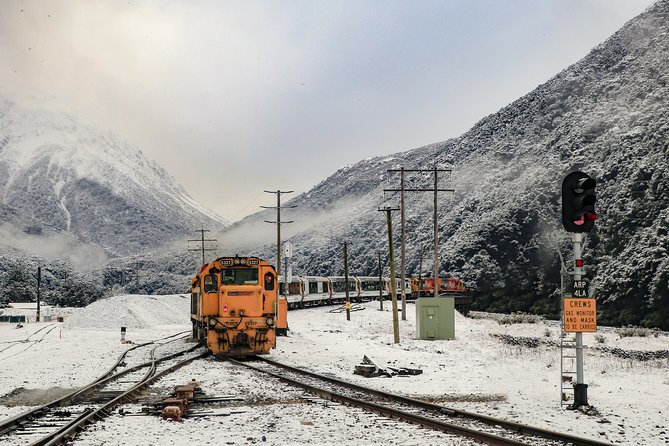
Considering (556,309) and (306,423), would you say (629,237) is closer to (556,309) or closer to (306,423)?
(556,309)

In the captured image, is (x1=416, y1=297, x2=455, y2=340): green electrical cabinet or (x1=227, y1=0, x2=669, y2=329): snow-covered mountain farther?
(x1=227, y1=0, x2=669, y2=329): snow-covered mountain

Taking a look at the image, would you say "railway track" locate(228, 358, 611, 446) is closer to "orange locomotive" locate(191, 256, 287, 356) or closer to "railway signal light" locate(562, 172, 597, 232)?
"railway signal light" locate(562, 172, 597, 232)

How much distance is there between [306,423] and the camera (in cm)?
1124

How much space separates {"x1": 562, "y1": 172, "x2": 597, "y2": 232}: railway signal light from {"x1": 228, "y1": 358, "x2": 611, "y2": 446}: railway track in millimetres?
3953

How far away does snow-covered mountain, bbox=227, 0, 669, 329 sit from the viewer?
7081 centimetres

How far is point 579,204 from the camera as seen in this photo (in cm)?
1283

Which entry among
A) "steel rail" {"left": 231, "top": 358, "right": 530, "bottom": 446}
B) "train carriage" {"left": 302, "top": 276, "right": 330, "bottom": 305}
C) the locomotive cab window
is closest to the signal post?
"steel rail" {"left": 231, "top": 358, "right": 530, "bottom": 446}

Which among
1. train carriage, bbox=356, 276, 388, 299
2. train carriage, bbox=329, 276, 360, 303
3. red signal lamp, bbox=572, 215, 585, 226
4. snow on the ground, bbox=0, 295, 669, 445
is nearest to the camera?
snow on the ground, bbox=0, 295, 669, 445

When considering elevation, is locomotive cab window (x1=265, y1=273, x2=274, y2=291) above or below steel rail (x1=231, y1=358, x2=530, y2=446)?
above

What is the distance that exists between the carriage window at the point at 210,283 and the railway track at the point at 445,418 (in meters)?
6.82

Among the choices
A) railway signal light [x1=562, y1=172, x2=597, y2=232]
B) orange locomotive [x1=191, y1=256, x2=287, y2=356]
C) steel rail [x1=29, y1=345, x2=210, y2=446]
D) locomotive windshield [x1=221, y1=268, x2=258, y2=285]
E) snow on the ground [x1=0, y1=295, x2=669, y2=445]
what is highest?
railway signal light [x1=562, y1=172, x2=597, y2=232]

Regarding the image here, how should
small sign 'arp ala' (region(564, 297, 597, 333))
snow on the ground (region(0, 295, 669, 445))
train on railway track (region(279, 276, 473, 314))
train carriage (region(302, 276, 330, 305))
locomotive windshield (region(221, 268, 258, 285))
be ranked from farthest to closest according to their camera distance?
train carriage (region(302, 276, 330, 305))
train on railway track (region(279, 276, 473, 314))
locomotive windshield (region(221, 268, 258, 285))
small sign 'arp ala' (region(564, 297, 597, 333))
snow on the ground (region(0, 295, 669, 445))

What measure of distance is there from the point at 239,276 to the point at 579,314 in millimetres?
12713

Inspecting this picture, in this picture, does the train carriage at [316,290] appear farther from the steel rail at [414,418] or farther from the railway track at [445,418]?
the steel rail at [414,418]
